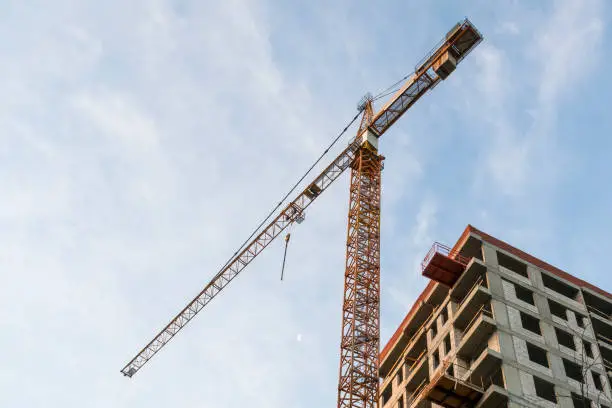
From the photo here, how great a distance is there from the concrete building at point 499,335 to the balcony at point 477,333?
7 cm

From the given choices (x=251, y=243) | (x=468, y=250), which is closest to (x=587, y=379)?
(x=468, y=250)

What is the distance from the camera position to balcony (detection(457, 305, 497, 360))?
44.8m

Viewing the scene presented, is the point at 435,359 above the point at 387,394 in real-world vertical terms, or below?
below

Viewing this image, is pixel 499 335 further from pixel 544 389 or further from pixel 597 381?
pixel 597 381

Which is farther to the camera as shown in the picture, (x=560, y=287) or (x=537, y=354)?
(x=560, y=287)

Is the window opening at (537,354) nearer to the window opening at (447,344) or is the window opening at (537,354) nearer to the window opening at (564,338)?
the window opening at (564,338)

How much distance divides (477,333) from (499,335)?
1.51 m

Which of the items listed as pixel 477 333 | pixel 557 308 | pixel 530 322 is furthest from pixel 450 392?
pixel 557 308

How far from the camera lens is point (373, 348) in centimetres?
5503

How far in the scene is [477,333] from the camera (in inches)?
1783

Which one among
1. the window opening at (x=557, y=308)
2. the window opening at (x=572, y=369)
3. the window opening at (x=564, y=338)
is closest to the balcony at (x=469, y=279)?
the window opening at (x=557, y=308)

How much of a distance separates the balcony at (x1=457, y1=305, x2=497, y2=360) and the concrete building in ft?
0.22

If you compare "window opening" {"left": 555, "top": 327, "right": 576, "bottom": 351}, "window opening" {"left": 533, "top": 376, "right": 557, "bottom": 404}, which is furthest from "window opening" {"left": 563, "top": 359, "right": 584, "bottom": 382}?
"window opening" {"left": 533, "top": 376, "right": 557, "bottom": 404}

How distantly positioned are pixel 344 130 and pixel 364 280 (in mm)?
22839
